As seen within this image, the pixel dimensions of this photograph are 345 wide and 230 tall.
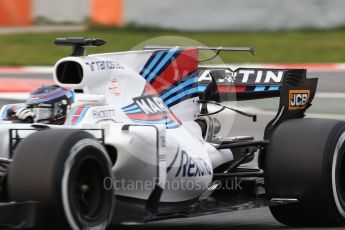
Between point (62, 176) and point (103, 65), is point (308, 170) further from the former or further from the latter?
point (62, 176)

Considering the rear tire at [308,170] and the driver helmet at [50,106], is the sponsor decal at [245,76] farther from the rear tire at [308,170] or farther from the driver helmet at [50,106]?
the driver helmet at [50,106]

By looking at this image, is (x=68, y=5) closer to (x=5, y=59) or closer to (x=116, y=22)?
(x=116, y=22)

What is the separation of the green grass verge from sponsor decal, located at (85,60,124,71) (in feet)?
45.6

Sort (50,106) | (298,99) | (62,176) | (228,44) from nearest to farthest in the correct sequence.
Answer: (62,176)
(50,106)
(298,99)
(228,44)

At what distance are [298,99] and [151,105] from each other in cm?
160

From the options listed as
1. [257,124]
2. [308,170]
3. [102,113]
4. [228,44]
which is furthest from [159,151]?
[228,44]

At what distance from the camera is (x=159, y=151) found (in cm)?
682

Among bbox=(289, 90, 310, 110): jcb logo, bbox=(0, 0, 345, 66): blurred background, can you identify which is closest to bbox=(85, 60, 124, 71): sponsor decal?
bbox=(289, 90, 310, 110): jcb logo

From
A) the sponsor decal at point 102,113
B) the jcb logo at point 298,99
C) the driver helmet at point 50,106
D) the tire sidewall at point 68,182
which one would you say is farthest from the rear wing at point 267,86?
the tire sidewall at point 68,182

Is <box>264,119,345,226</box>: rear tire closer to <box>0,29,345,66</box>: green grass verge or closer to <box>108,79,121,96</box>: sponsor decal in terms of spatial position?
<box>108,79,121,96</box>: sponsor decal

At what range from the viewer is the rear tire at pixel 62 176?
5781mm

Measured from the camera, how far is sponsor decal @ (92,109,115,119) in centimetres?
693

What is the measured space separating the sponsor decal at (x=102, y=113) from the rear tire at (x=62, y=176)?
68 centimetres

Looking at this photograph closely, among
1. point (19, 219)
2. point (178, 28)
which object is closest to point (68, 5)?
point (178, 28)
